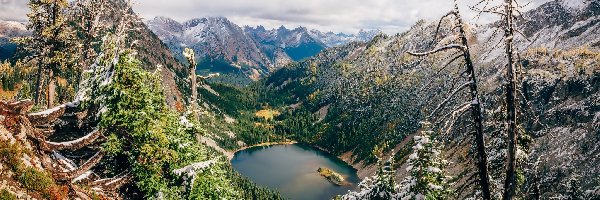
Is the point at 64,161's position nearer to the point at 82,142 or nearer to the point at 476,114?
the point at 82,142

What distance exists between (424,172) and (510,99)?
71.1 feet

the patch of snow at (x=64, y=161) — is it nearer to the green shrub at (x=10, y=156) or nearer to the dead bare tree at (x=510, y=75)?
the green shrub at (x=10, y=156)

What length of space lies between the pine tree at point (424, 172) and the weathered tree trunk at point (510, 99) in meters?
18.4

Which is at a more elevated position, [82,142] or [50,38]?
[50,38]

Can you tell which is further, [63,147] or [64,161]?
[64,161]

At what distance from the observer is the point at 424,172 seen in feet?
115

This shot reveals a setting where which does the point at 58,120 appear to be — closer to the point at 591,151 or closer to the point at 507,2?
the point at 507,2

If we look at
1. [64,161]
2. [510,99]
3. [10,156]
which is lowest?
[64,161]

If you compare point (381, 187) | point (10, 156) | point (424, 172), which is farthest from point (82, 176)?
point (381, 187)

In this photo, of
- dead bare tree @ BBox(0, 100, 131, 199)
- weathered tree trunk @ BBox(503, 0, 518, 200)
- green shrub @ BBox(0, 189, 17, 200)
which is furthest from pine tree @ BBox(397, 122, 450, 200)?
green shrub @ BBox(0, 189, 17, 200)

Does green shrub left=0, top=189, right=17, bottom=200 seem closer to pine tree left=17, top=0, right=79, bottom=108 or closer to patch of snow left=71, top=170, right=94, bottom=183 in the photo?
patch of snow left=71, top=170, right=94, bottom=183

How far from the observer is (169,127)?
3055cm

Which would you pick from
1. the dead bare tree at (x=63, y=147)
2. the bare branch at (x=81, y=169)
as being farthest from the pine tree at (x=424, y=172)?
the bare branch at (x=81, y=169)

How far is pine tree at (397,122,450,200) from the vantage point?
33.9 m
